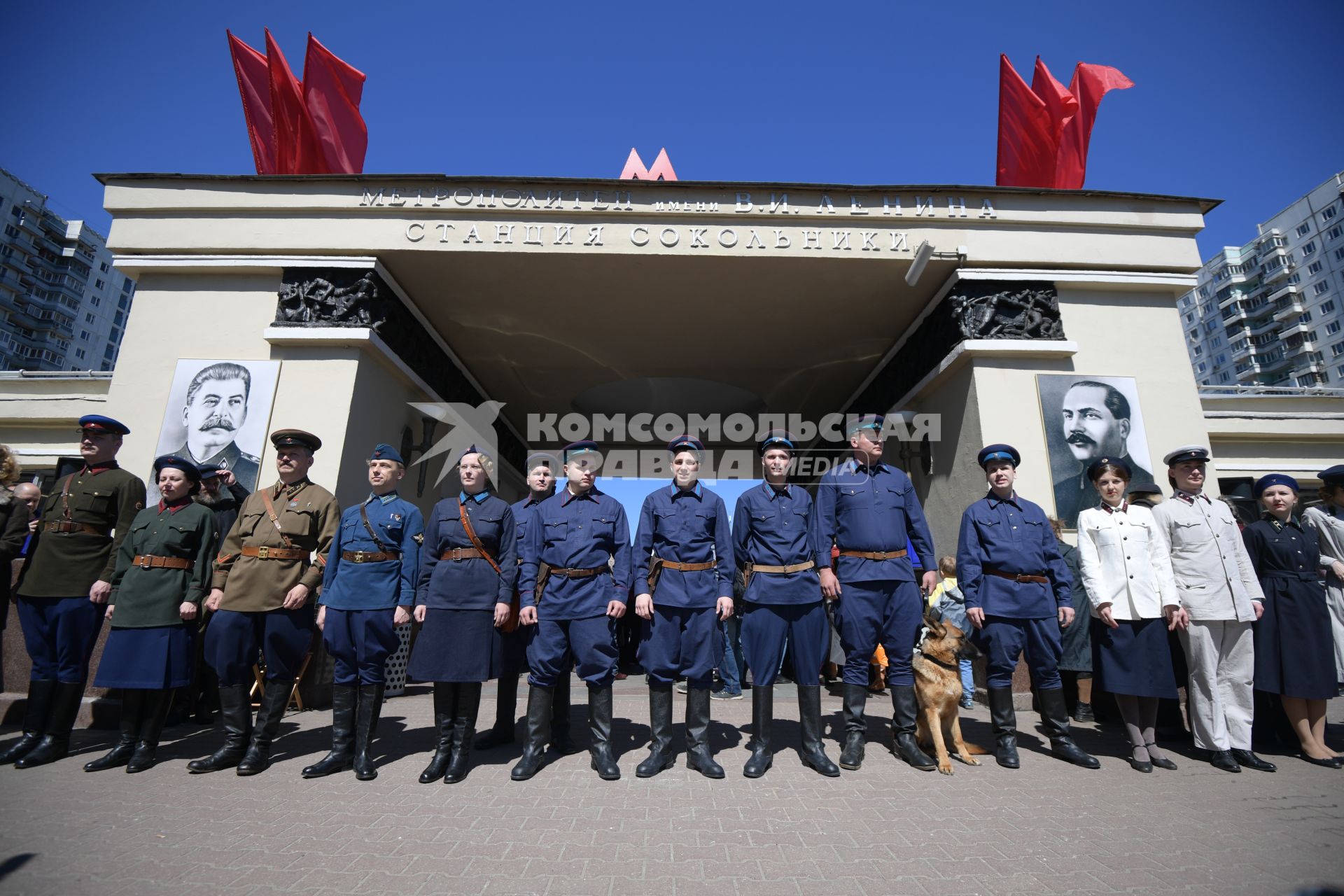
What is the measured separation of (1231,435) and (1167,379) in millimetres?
3598

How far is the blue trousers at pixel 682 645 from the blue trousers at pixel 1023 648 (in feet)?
6.17

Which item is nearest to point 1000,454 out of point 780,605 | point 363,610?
point 780,605

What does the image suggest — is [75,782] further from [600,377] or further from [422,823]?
[600,377]

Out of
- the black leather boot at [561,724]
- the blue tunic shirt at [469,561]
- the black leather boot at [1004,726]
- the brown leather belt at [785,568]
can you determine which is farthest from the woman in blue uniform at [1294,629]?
the blue tunic shirt at [469,561]

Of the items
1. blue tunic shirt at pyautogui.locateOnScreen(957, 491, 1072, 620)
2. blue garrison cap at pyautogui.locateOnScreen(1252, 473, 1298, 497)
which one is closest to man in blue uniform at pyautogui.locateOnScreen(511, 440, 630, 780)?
blue tunic shirt at pyautogui.locateOnScreen(957, 491, 1072, 620)

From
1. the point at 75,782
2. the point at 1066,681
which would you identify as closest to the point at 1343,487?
the point at 1066,681

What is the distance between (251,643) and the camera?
3.83m

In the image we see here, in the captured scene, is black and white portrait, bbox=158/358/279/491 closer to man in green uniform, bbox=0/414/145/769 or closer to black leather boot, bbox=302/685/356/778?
man in green uniform, bbox=0/414/145/769

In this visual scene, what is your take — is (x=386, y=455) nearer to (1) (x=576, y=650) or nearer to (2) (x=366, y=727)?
(2) (x=366, y=727)

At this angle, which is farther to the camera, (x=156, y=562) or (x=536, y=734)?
(x=156, y=562)

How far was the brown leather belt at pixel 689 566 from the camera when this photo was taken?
3.91m

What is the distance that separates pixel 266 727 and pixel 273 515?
1.32m

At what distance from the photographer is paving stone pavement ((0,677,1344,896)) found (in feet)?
7.39

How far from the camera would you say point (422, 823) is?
2816mm
